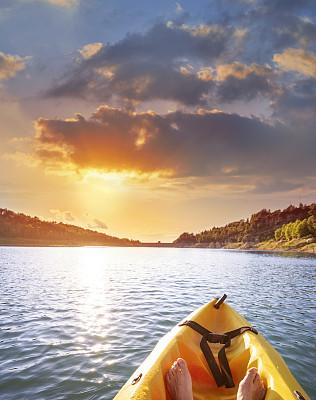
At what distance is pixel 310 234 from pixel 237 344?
13318 cm

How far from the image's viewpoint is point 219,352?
5.12 metres

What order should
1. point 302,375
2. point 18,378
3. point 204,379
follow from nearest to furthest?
point 204,379
point 18,378
point 302,375

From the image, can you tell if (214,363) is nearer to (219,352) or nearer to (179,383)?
(219,352)

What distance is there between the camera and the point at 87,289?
17.6 m

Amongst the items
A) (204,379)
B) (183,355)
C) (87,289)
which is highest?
(183,355)

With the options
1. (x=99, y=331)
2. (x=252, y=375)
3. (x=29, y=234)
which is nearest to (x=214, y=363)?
(x=252, y=375)

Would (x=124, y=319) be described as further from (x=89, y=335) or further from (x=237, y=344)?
(x=237, y=344)

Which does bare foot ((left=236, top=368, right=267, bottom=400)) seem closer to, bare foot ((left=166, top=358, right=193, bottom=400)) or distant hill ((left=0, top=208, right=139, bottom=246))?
bare foot ((left=166, top=358, right=193, bottom=400))

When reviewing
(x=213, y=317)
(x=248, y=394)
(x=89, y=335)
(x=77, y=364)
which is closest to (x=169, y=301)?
(x=89, y=335)

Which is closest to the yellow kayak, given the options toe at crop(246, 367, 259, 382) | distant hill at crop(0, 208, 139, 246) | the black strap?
the black strap

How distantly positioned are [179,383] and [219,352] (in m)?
1.64

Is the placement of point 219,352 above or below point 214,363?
above

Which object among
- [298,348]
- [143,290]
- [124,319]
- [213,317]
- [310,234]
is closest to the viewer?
[213,317]

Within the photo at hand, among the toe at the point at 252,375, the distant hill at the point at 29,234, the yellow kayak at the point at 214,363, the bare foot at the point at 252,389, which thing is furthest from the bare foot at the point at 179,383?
the distant hill at the point at 29,234
